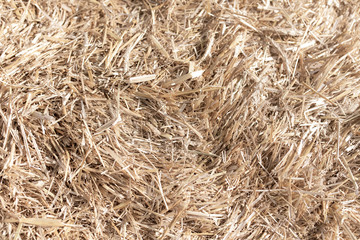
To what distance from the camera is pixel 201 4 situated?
1.58m

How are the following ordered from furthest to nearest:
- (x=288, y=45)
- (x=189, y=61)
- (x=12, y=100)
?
(x=288, y=45)
(x=189, y=61)
(x=12, y=100)

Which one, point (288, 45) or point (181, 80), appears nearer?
point (181, 80)

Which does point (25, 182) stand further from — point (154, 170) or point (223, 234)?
point (223, 234)

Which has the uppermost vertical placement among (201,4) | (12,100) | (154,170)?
(201,4)

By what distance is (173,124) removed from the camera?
1.43 metres

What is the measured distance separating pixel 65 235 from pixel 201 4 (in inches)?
42.4

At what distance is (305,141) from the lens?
148 centimetres

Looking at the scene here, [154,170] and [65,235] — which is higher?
[154,170]

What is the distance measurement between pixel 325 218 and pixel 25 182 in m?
1.16

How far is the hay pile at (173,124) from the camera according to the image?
1.37m

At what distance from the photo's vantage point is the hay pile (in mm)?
1373

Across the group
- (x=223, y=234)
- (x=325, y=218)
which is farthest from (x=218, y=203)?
(x=325, y=218)

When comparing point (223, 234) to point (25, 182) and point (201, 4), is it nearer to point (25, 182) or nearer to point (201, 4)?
point (25, 182)

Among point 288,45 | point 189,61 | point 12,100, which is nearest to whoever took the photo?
point 12,100
